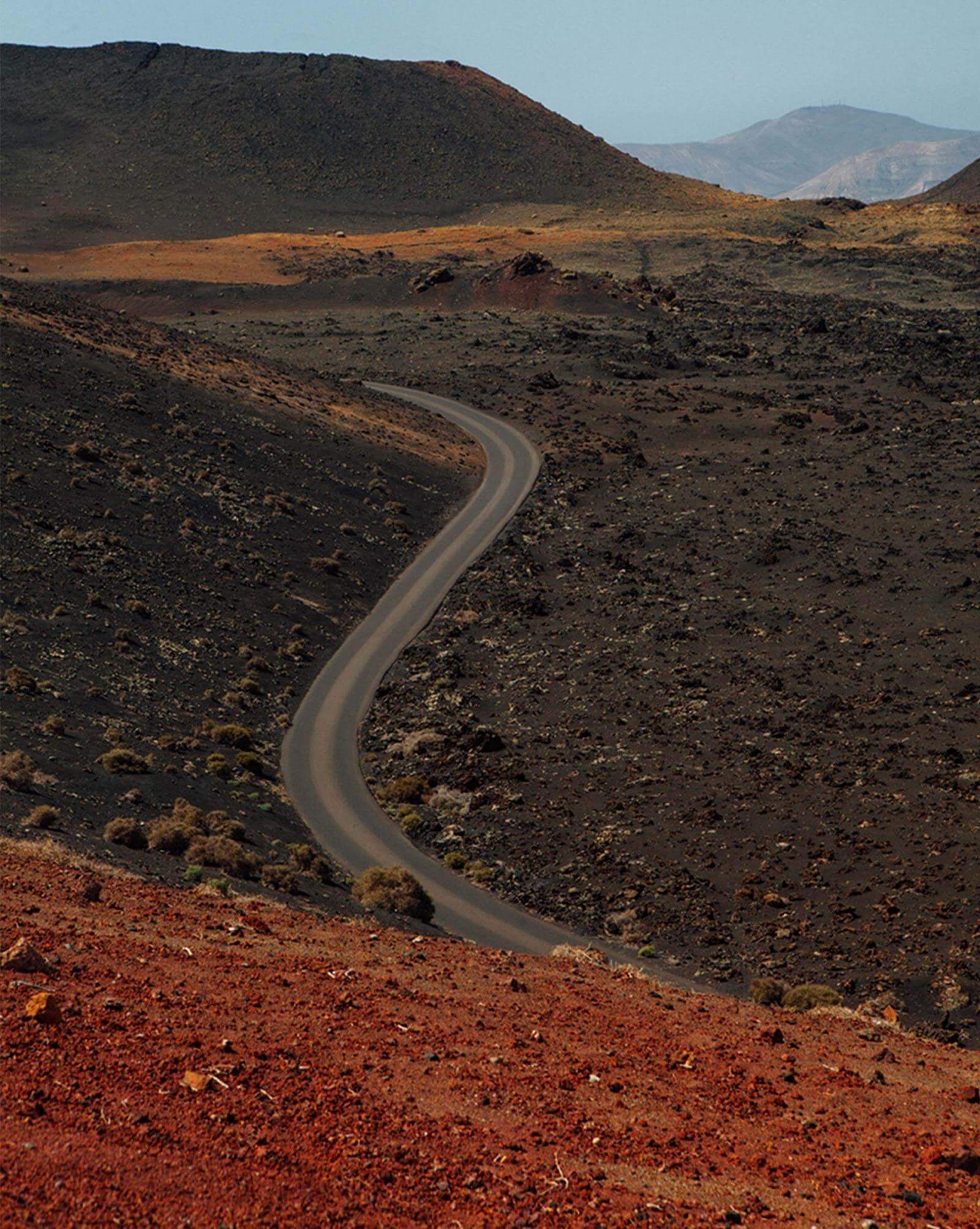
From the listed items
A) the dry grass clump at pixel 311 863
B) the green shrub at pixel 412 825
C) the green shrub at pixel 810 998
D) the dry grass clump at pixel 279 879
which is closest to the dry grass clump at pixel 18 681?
the dry grass clump at pixel 311 863

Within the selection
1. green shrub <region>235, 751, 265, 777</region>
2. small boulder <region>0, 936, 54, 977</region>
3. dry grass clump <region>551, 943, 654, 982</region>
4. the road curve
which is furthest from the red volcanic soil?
green shrub <region>235, 751, 265, 777</region>

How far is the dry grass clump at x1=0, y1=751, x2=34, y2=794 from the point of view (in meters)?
35.7

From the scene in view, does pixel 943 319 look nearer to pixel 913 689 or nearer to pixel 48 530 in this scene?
pixel 913 689

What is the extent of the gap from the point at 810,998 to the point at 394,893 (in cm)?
1224

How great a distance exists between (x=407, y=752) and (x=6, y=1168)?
39007 millimetres

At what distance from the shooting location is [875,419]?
9600 centimetres

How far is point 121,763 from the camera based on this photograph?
41.0 meters

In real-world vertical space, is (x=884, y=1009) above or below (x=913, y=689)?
below

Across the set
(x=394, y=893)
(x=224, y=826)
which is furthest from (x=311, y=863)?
(x=394, y=893)

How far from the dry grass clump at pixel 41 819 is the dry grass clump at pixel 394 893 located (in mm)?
9060

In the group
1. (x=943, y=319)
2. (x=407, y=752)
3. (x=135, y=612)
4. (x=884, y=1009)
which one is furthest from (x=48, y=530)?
(x=943, y=319)

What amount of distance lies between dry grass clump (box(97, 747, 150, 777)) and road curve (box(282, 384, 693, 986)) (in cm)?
655

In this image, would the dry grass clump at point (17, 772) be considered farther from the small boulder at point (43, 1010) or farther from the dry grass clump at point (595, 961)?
the small boulder at point (43, 1010)

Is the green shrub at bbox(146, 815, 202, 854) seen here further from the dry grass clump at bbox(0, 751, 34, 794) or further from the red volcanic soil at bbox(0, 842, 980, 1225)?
the red volcanic soil at bbox(0, 842, 980, 1225)
